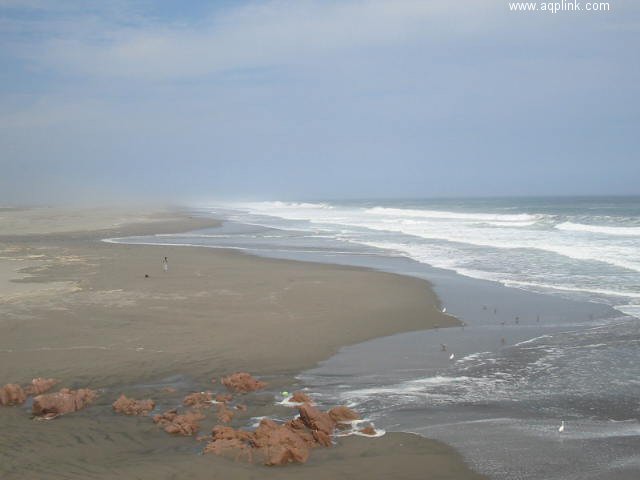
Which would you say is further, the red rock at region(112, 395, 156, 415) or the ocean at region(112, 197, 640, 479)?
the red rock at region(112, 395, 156, 415)

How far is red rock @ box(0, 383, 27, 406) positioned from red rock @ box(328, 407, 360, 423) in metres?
4.67

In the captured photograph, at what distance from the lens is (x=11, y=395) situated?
8.51m

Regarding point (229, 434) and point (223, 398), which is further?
point (223, 398)

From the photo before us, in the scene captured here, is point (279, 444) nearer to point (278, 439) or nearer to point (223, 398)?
point (278, 439)

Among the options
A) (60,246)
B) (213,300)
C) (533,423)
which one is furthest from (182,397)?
(60,246)

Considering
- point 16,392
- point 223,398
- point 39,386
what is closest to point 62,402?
point 16,392

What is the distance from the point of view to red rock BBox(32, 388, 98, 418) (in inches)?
315

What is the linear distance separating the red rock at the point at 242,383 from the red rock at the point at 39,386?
279 cm

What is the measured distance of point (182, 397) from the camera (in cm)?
895

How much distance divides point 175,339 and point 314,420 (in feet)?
18.9

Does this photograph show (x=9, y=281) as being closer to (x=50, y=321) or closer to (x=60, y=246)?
(x=50, y=321)

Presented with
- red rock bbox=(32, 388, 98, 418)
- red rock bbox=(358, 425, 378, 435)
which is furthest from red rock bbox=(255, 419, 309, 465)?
red rock bbox=(32, 388, 98, 418)

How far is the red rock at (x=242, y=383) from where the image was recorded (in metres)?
9.23

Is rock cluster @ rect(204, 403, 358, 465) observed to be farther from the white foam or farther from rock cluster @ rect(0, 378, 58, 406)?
the white foam
